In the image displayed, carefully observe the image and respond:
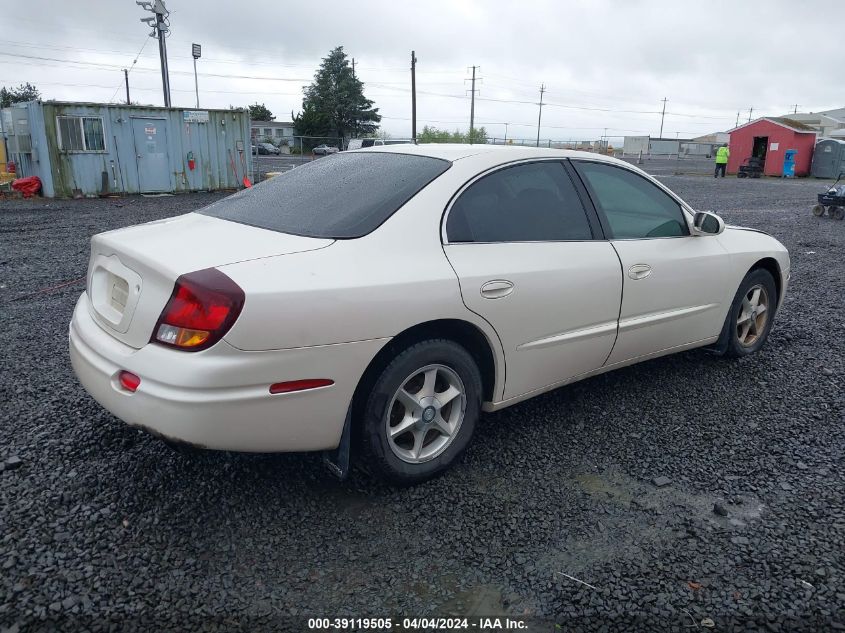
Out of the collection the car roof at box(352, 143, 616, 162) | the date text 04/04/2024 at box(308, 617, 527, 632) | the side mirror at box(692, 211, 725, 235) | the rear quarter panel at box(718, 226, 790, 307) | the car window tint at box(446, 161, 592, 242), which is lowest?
the date text 04/04/2024 at box(308, 617, 527, 632)

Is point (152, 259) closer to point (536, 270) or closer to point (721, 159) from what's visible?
point (536, 270)

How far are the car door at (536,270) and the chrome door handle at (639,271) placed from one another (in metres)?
0.12

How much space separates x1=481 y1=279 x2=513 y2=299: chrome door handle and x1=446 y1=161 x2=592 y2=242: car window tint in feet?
0.77

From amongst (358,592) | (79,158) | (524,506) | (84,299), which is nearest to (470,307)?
(524,506)

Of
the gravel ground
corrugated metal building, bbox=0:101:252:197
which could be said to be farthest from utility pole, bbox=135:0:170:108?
the gravel ground

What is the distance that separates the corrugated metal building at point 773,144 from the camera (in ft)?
108

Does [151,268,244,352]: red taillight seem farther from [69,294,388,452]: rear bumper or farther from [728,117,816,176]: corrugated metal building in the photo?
[728,117,816,176]: corrugated metal building

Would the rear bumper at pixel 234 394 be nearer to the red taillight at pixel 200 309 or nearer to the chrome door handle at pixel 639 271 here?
the red taillight at pixel 200 309

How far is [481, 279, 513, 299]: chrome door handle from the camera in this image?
9.93 feet

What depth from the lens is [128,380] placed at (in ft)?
8.52

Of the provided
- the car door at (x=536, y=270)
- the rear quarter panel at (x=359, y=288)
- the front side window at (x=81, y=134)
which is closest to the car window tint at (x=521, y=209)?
the car door at (x=536, y=270)

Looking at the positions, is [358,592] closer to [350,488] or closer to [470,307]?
[350,488]

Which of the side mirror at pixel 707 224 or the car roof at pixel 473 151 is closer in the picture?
the car roof at pixel 473 151

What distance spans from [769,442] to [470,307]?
1936 mm
